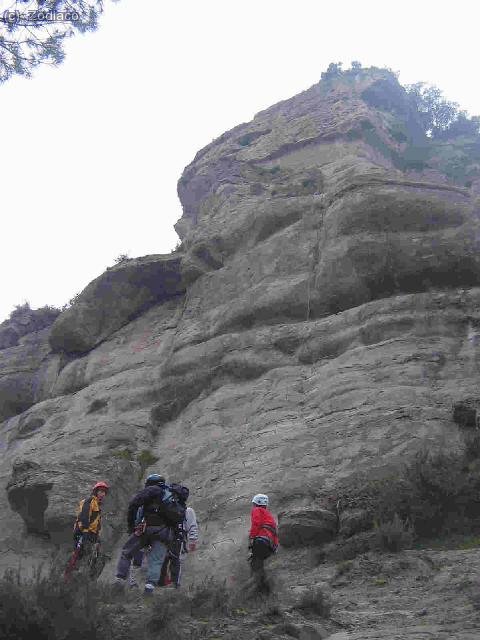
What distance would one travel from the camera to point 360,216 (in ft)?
66.8

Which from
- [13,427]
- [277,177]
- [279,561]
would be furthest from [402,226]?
[277,177]

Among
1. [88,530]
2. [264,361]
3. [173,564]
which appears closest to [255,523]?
[173,564]

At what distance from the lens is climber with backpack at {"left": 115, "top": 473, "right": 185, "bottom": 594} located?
9898mm

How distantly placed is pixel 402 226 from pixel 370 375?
5918 millimetres

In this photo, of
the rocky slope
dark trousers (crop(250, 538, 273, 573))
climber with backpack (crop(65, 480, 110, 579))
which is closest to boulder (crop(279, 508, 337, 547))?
the rocky slope

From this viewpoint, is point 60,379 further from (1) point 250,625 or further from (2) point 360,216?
(1) point 250,625

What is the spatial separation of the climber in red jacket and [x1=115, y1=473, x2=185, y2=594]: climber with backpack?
1.38m

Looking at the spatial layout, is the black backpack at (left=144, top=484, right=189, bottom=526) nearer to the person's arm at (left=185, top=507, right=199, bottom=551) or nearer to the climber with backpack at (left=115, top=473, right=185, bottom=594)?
the climber with backpack at (left=115, top=473, right=185, bottom=594)

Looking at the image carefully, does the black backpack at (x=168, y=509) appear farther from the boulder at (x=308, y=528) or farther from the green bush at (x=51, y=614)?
the green bush at (x=51, y=614)

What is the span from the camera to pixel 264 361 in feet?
60.3

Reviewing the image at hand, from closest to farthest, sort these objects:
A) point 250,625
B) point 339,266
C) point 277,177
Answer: point 250,625 < point 339,266 < point 277,177

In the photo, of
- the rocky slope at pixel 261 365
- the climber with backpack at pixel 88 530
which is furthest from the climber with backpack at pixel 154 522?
the rocky slope at pixel 261 365

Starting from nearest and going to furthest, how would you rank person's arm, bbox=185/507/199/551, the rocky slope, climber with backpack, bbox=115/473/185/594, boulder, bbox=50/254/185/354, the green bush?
the green bush < climber with backpack, bbox=115/473/185/594 < person's arm, bbox=185/507/199/551 < the rocky slope < boulder, bbox=50/254/185/354

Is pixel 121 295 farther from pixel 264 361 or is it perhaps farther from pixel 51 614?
pixel 51 614
